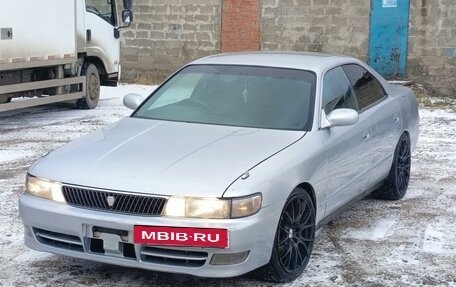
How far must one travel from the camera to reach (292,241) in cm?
492

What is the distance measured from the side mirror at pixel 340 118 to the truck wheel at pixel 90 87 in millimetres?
8673

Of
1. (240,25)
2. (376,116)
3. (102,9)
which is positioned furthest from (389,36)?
(376,116)

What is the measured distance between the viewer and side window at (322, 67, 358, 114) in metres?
5.84

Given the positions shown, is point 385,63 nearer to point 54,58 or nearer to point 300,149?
point 54,58

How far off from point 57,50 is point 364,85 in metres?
7.02

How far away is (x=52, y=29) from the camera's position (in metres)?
12.1

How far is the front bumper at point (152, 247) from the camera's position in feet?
14.4

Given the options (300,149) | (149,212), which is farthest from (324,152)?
(149,212)

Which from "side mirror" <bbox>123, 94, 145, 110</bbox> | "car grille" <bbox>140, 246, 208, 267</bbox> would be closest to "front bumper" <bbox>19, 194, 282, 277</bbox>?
"car grille" <bbox>140, 246, 208, 267</bbox>

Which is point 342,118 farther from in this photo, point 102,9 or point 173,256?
point 102,9

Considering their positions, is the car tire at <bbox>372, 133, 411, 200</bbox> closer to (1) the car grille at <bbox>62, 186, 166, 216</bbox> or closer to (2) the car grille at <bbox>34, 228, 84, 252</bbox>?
(1) the car grille at <bbox>62, 186, 166, 216</bbox>

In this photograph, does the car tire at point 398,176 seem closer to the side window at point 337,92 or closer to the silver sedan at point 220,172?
the silver sedan at point 220,172

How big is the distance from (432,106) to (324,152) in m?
9.66

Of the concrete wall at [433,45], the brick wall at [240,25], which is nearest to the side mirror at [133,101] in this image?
the concrete wall at [433,45]
